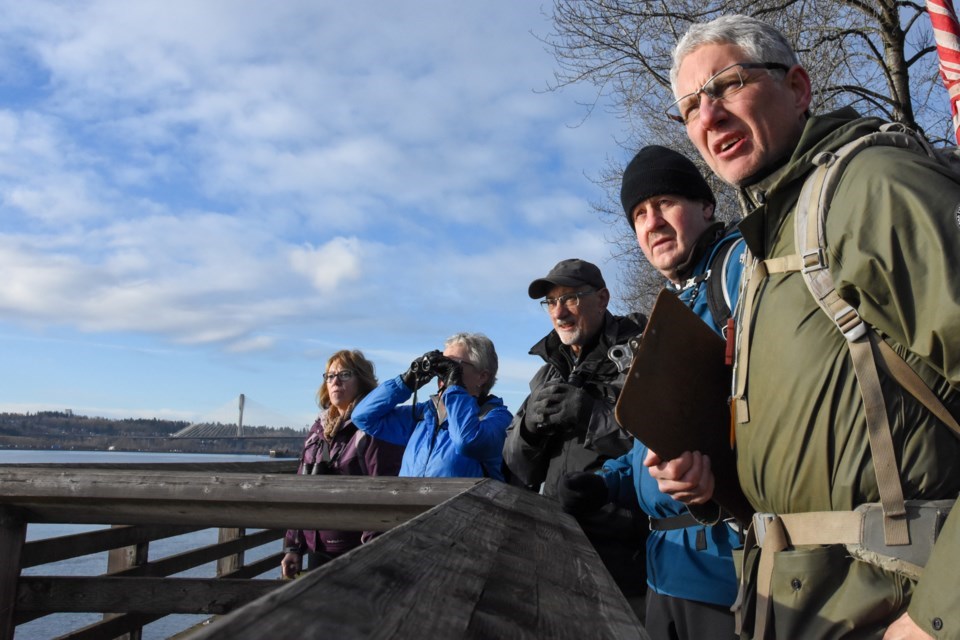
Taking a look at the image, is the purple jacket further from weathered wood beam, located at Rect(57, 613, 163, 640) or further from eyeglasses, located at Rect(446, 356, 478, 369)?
weathered wood beam, located at Rect(57, 613, 163, 640)

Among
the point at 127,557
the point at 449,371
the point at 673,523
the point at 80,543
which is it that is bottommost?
the point at 127,557

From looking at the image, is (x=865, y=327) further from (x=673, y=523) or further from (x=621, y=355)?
(x=621, y=355)

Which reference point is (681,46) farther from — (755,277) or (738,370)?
(738,370)

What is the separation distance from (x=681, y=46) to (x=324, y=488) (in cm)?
171

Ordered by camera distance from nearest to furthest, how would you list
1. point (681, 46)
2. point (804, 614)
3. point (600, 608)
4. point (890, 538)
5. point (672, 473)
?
point (600, 608), point (890, 538), point (804, 614), point (672, 473), point (681, 46)

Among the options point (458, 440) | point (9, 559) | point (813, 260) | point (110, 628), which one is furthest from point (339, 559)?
point (110, 628)

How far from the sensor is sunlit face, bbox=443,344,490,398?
489 centimetres

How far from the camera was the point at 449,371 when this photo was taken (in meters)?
4.74

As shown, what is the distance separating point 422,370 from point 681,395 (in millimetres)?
3147

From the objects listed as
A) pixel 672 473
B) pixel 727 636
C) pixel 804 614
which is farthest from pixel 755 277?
pixel 727 636

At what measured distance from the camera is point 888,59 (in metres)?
9.10

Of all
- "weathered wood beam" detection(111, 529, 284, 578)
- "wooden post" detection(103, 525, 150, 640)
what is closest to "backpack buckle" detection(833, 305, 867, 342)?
"weathered wood beam" detection(111, 529, 284, 578)

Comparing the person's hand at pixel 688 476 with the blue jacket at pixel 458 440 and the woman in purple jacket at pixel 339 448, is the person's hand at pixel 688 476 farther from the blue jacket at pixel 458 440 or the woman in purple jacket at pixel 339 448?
the woman in purple jacket at pixel 339 448

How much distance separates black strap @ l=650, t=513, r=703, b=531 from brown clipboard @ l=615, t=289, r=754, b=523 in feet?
1.71
